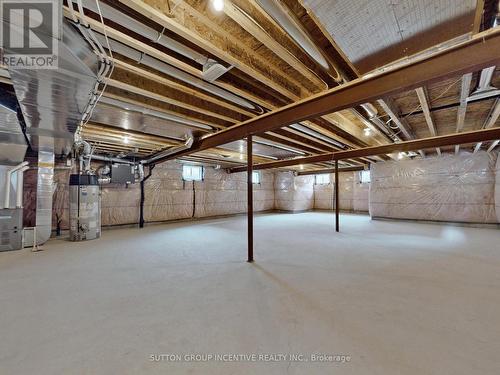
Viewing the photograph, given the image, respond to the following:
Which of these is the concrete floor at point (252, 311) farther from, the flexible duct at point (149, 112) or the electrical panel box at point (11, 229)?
the flexible duct at point (149, 112)

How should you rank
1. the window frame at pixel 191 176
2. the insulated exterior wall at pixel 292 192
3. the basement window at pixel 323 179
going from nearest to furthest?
1. the window frame at pixel 191 176
2. the insulated exterior wall at pixel 292 192
3. the basement window at pixel 323 179

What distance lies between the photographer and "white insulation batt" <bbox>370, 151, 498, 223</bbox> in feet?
19.0

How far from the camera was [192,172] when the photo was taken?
7945 millimetres

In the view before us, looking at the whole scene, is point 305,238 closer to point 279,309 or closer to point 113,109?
point 279,309

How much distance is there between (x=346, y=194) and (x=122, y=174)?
30.9ft

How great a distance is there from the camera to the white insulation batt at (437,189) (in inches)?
228

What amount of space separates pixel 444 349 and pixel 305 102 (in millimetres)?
2385

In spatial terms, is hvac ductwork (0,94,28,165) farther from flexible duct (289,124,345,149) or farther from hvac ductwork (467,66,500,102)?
hvac ductwork (467,66,500,102)

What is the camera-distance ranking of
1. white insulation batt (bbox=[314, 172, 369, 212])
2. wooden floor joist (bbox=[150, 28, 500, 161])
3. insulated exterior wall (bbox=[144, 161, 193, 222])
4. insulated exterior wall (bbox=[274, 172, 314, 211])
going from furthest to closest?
1. insulated exterior wall (bbox=[274, 172, 314, 211])
2. white insulation batt (bbox=[314, 172, 369, 212])
3. insulated exterior wall (bbox=[144, 161, 193, 222])
4. wooden floor joist (bbox=[150, 28, 500, 161])

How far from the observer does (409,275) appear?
252cm

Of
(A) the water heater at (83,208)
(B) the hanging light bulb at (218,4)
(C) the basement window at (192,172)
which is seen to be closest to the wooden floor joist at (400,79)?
(B) the hanging light bulb at (218,4)

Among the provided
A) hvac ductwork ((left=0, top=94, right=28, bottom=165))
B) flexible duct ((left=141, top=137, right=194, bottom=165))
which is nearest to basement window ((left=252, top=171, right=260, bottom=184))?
flexible duct ((left=141, top=137, right=194, bottom=165))

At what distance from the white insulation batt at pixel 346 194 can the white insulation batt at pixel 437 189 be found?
209 cm

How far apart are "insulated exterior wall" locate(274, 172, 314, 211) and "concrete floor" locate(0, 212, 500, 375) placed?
22.5 ft
